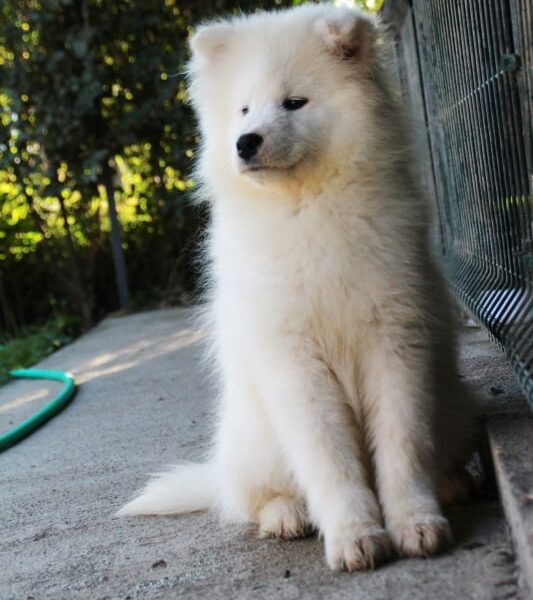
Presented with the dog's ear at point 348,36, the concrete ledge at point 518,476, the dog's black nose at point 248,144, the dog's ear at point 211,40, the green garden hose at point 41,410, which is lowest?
the green garden hose at point 41,410

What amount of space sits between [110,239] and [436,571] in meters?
8.94

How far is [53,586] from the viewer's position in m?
2.65

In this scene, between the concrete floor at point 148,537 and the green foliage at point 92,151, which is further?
the green foliage at point 92,151

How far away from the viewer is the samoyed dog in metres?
2.48

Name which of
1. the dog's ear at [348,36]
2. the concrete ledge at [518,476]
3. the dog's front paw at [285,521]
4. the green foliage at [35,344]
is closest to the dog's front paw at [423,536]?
the concrete ledge at [518,476]

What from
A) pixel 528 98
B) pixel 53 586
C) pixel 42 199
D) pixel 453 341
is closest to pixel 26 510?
pixel 53 586

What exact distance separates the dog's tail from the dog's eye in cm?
132

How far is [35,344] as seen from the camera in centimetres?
910

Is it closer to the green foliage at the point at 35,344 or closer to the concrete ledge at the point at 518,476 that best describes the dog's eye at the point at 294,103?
the concrete ledge at the point at 518,476

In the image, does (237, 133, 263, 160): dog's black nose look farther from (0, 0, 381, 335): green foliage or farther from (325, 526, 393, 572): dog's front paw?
(0, 0, 381, 335): green foliage

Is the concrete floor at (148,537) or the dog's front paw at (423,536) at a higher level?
the dog's front paw at (423,536)

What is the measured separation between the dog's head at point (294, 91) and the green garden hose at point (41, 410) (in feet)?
8.47

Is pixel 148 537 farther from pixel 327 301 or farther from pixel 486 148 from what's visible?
pixel 486 148

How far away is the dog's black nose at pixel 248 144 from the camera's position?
265cm
